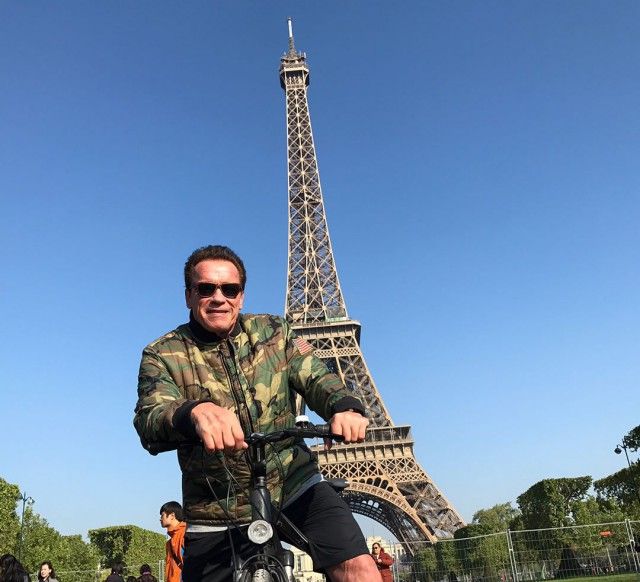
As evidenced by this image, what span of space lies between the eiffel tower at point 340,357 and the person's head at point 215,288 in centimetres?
2704

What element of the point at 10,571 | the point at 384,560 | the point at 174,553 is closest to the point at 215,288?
the point at 174,553

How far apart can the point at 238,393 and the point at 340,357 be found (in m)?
41.5

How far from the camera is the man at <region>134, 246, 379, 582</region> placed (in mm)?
2305

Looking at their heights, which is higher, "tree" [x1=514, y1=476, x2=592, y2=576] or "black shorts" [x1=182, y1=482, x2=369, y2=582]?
"black shorts" [x1=182, y1=482, x2=369, y2=582]

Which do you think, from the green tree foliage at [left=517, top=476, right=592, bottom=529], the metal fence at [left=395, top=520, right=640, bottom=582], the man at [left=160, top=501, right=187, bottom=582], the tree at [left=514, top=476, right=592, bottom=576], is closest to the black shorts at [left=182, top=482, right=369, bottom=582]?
the man at [left=160, top=501, right=187, bottom=582]

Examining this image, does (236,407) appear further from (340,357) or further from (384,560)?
(340,357)

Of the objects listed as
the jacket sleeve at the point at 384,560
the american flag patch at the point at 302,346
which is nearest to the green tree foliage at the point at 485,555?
the jacket sleeve at the point at 384,560

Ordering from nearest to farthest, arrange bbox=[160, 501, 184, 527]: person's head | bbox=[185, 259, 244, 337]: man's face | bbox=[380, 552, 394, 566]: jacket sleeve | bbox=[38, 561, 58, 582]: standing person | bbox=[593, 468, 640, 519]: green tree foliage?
1. bbox=[185, 259, 244, 337]: man's face
2. bbox=[160, 501, 184, 527]: person's head
3. bbox=[38, 561, 58, 582]: standing person
4. bbox=[380, 552, 394, 566]: jacket sleeve
5. bbox=[593, 468, 640, 519]: green tree foliage

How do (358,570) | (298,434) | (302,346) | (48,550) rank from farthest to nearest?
1. (48,550)
2. (302,346)
3. (358,570)
4. (298,434)

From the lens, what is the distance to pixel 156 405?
7.09 feet

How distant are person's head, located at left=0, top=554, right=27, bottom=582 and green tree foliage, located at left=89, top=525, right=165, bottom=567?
2751 centimetres

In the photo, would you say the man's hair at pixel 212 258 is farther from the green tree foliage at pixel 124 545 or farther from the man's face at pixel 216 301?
the green tree foliage at pixel 124 545

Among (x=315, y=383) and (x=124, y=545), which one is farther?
(x=124, y=545)

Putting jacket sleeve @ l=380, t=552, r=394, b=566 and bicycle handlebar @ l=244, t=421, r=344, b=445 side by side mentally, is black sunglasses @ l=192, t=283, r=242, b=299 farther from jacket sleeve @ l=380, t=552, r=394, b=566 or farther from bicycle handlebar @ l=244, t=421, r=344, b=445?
jacket sleeve @ l=380, t=552, r=394, b=566
